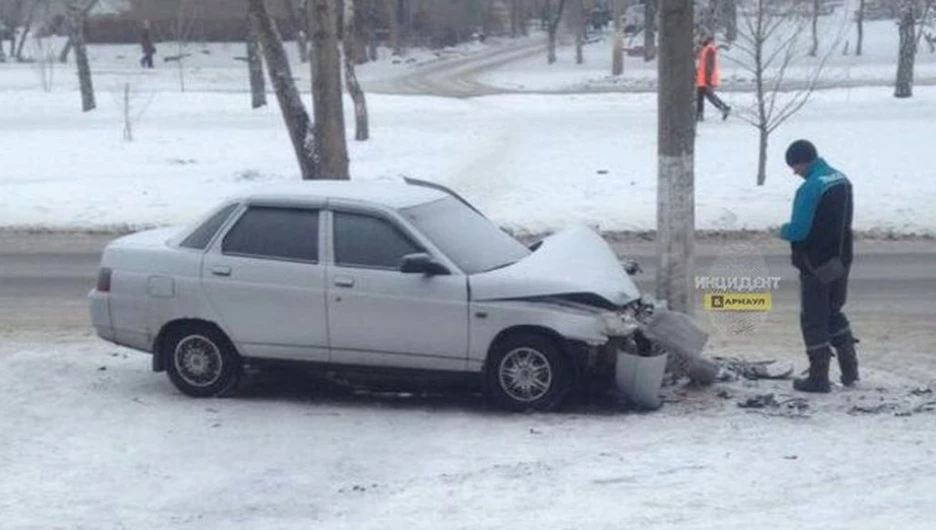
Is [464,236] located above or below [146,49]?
above

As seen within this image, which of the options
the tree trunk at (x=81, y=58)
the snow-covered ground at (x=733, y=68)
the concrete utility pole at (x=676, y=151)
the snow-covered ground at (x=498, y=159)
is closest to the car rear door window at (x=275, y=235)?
the concrete utility pole at (x=676, y=151)

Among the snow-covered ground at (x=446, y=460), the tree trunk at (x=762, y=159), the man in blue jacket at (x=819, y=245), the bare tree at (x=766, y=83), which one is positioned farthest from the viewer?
the bare tree at (x=766, y=83)

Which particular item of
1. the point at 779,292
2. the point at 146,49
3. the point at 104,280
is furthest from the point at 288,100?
the point at 146,49

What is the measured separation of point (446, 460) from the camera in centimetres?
974

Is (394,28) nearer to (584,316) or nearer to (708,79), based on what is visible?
(708,79)

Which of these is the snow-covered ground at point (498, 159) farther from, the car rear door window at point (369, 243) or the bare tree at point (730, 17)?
the car rear door window at point (369, 243)

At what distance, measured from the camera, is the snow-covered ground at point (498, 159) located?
24.5 meters

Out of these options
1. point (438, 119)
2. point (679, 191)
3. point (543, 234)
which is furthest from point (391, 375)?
point (438, 119)

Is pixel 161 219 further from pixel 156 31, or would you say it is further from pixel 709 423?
pixel 156 31

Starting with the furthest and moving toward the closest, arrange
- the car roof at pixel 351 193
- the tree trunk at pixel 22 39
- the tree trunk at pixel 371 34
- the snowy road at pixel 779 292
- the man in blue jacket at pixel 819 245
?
the tree trunk at pixel 371 34 → the tree trunk at pixel 22 39 → the snowy road at pixel 779 292 → the car roof at pixel 351 193 → the man in blue jacket at pixel 819 245

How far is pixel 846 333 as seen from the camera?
12.0 meters

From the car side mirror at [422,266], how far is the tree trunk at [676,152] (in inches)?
86.2

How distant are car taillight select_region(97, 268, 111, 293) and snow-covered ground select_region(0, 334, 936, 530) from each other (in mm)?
715

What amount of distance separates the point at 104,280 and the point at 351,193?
73.9 inches
